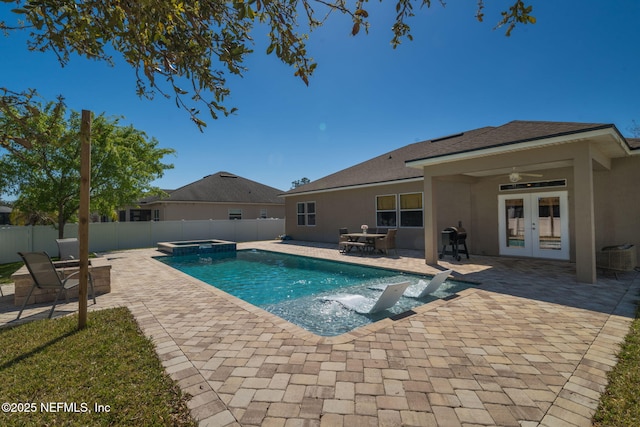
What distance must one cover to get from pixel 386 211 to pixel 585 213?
8.03 m

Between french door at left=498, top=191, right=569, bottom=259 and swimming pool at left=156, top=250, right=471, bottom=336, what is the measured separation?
4759 mm

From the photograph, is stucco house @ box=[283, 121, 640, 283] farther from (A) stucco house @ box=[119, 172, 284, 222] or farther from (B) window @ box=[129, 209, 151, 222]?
(B) window @ box=[129, 209, 151, 222]

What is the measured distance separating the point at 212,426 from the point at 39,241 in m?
16.2

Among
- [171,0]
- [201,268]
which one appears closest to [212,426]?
[171,0]

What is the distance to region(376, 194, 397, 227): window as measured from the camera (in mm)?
13645

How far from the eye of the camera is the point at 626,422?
2141 millimetres

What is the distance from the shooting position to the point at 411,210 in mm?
12992

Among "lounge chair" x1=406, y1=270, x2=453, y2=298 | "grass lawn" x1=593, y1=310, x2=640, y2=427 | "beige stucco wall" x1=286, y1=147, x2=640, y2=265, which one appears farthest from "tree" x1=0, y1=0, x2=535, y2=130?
"beige stucco wall" x1=286, y1=147, x2=640, y2=265

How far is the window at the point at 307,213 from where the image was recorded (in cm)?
1822

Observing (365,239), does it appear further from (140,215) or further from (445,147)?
(140,215)

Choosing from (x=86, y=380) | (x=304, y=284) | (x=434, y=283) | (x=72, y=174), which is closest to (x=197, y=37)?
(x=86, y=380)

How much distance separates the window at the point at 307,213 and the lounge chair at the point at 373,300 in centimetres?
1178

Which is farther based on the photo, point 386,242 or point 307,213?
point 307,213

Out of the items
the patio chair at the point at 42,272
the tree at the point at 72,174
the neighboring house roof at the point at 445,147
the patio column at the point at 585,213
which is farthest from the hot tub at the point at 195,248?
the patio column at the point at 585,213
